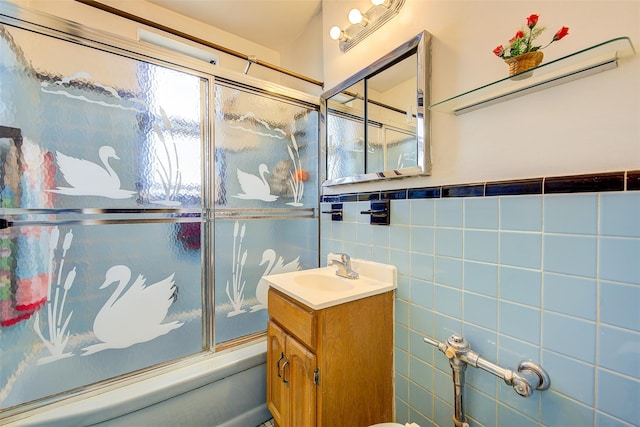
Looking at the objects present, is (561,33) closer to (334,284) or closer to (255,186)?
(334,284)

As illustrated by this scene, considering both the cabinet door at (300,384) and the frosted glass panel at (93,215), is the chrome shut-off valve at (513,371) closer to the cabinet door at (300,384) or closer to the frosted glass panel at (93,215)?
the cabinet door at (300,384)

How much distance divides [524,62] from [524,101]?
12 centimetres

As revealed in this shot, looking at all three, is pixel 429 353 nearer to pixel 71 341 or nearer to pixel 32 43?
pixel 71 341

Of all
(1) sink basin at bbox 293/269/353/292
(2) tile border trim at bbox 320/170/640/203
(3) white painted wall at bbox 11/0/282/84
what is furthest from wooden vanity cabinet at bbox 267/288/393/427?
(3) white painted wall at bbox 11/0/282/84

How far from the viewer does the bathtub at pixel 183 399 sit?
106cm

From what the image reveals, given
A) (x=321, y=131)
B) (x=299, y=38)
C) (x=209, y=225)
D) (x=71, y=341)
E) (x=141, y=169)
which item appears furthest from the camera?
(x=299, y=38)

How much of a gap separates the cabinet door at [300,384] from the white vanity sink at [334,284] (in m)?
0.22

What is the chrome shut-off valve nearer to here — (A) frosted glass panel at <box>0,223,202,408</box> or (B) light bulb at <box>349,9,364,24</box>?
(A) frosted glass panel at <box>0,223,202,408</box>

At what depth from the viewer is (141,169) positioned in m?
1.24

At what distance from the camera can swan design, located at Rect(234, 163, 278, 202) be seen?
1554mm

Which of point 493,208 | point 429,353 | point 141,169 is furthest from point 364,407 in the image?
point 141,169

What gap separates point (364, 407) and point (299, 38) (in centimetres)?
264

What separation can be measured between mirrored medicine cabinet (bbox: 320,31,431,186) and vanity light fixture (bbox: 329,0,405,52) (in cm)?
21

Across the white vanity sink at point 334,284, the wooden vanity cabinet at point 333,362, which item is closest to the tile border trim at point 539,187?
the white vanity sink at point 334,284
